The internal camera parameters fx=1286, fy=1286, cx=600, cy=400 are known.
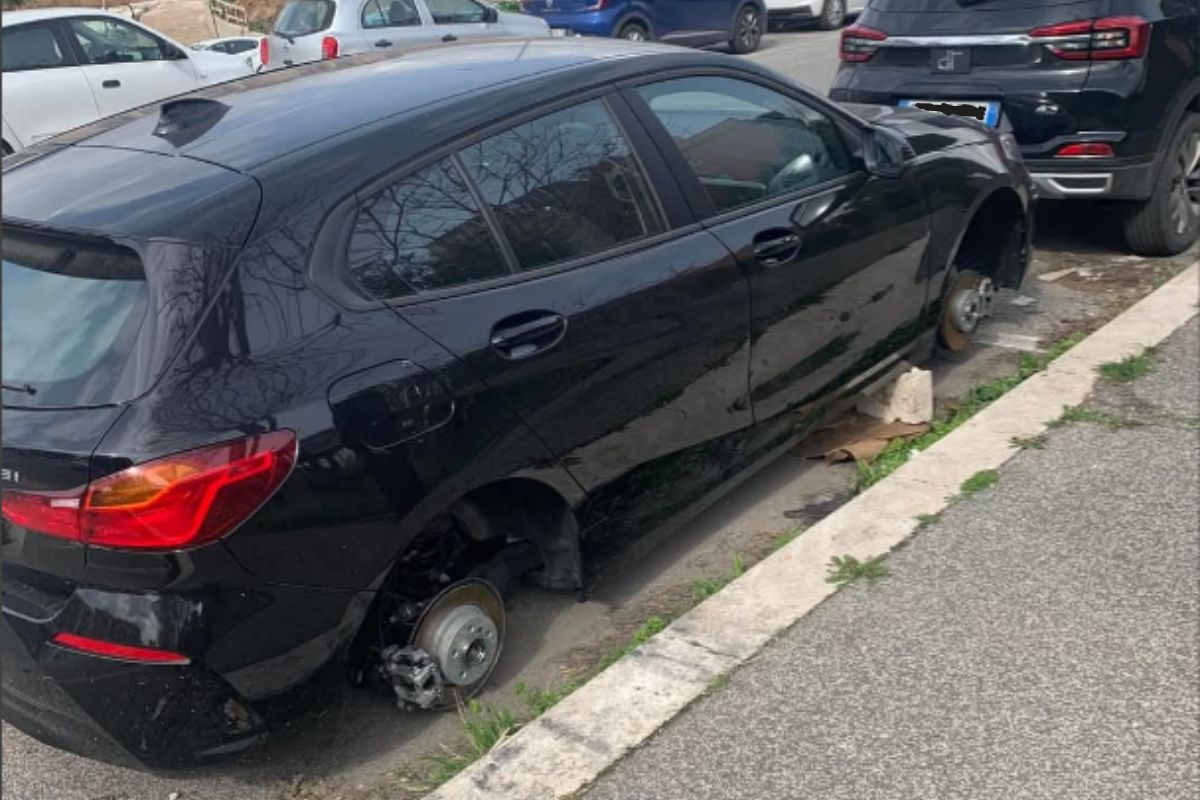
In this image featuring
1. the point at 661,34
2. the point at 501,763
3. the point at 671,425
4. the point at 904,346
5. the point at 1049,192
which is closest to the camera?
the point at 501,763

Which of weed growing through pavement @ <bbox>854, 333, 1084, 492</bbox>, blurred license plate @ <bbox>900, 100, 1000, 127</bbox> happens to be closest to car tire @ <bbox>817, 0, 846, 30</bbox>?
blurred license plate @ <bbox>900, 100, 1000, 127</bbox>

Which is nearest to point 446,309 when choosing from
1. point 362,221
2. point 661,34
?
point 362,221

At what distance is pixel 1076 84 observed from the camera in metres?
6.42

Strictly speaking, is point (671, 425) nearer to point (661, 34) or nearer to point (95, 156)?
point (95, 156)

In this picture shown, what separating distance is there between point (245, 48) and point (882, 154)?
559 inches

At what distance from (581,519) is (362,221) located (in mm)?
1013

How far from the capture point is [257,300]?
2844mm

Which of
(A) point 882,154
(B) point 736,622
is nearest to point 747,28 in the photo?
(A) point 882,154

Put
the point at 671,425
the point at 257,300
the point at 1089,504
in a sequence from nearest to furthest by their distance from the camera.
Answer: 1. the point at 257,300
2. the point at 671,425
3. the point at 1089,504

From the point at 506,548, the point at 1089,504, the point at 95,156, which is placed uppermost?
the point at 95,156

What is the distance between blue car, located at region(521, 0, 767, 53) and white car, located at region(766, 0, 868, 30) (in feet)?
4.75

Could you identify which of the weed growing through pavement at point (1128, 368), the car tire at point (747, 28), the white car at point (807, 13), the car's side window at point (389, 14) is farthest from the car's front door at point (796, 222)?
the white car at point (807, 13)

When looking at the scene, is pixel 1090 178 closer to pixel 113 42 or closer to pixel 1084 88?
pixel 1084 88

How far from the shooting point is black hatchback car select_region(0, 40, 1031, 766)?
2676mm
